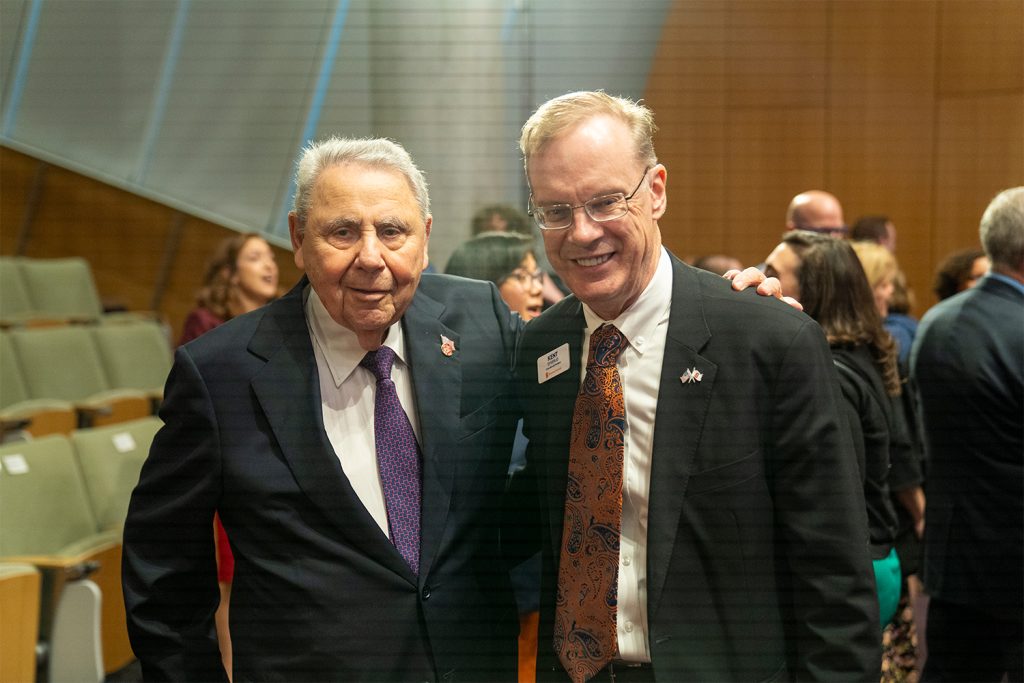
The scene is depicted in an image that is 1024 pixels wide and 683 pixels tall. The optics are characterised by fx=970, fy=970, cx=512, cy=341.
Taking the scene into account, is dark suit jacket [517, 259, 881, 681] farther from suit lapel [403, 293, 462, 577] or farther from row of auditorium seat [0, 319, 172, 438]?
Result: row of auditorium seat [0, 319, 172, 438]

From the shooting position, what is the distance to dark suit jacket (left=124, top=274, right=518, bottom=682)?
1478 millimetres

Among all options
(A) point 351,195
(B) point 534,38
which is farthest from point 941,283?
(A) point 351,195

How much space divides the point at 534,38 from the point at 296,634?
125 inches

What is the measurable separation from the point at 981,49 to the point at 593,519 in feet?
12.1

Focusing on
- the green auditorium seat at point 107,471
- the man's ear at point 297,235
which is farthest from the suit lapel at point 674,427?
the green auditorium seat at point 107,471

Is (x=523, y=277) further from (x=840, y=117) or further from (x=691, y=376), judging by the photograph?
(x=840, y=117)

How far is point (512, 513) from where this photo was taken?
1655mm

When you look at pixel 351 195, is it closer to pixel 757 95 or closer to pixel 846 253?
pixel 846 253

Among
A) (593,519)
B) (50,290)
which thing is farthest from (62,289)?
(593,519)

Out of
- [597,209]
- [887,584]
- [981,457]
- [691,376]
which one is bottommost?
[887,584]

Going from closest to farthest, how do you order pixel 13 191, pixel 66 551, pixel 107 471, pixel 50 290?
pixel 66 551 → pixel 107 471 → pixel 50 290 → pixel 13 191

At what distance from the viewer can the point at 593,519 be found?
145cm

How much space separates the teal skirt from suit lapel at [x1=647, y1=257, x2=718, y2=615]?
104cm

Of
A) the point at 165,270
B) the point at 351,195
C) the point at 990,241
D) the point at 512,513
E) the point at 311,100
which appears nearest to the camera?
the point at 351,195
